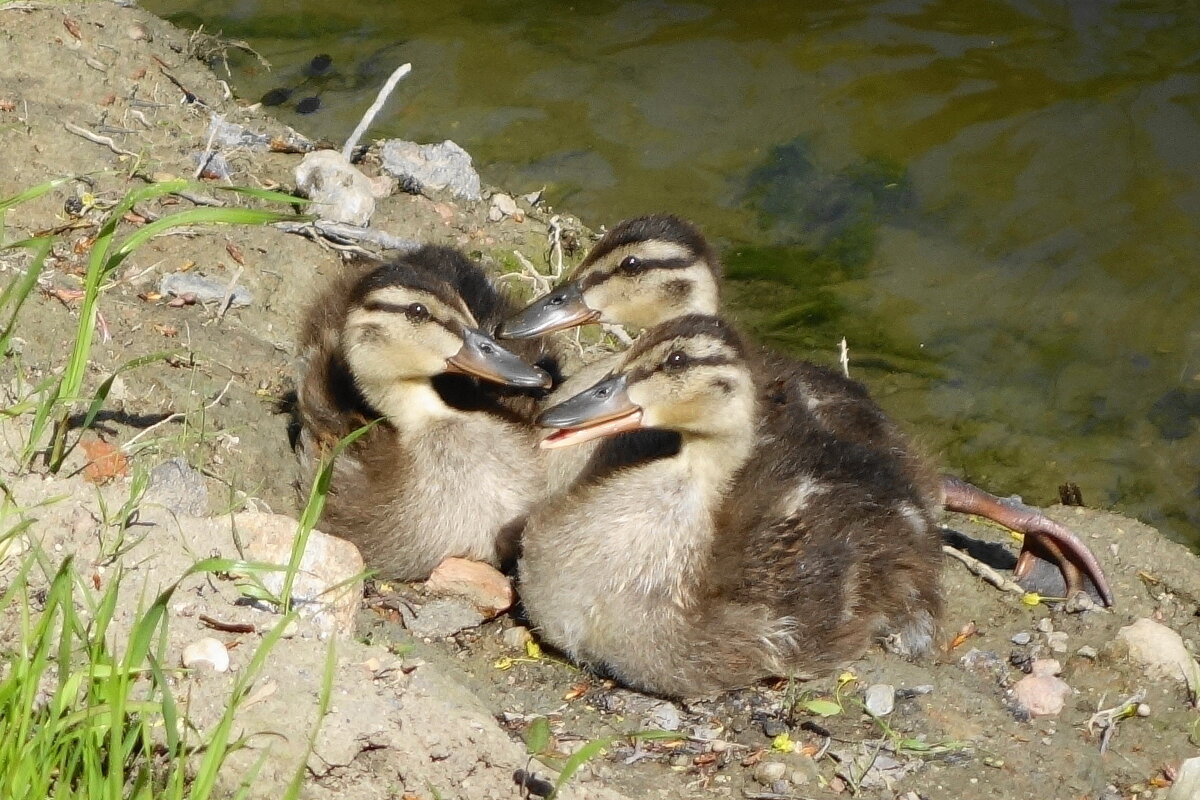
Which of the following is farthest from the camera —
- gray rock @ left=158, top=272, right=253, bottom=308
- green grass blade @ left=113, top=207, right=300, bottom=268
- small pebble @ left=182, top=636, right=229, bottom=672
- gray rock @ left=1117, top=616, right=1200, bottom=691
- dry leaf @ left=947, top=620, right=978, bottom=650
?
gray rock @ left=158, top=272, right=253, bottom=308

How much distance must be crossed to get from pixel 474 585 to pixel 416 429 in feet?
2.04

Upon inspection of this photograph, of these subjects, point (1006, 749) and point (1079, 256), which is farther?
point (1079, 256)

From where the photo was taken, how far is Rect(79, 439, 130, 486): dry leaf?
167 inches

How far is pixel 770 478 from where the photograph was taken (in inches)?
185

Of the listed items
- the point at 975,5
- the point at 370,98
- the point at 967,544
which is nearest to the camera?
the point at 967,544

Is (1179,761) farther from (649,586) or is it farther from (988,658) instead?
(649,586)

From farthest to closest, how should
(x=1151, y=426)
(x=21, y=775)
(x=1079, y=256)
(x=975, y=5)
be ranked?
1. (x=975, y=5)
2. (x=1079, y=256)
3. (x=1151, y=426)
4. (x=21, y=775)

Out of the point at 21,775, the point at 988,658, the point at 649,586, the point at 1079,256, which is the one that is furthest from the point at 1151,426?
the point at 21,775

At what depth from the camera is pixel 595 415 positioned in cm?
447

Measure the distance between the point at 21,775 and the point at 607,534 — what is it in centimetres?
201

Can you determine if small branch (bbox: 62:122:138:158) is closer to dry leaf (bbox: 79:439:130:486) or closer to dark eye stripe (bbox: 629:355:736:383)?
dry leaf (bbox: 79:439:130:486)

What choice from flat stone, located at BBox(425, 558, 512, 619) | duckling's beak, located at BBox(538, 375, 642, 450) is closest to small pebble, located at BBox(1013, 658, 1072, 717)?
duckling's beak, located at BBox(538, 375, 642, 450)

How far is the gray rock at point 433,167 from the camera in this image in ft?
24.0

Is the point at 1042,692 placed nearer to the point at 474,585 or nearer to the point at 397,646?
the point at 474,585
